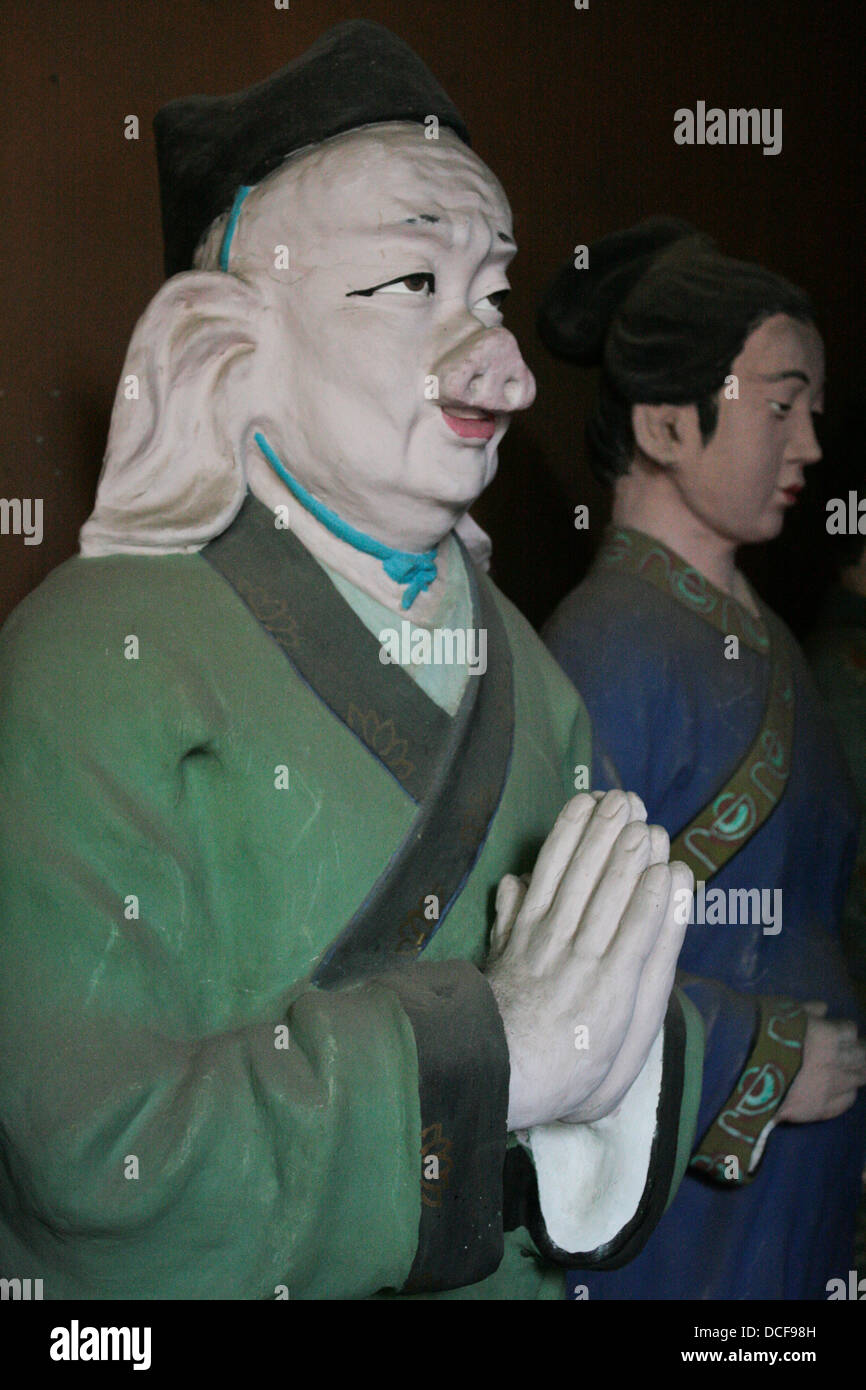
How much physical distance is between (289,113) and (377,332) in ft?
0.71

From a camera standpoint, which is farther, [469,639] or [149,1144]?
[469,639]

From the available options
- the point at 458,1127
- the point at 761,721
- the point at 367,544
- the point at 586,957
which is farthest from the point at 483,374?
the point at 761,721

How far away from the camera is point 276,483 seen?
70.2 inches

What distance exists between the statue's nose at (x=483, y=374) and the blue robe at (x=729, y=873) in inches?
20.3

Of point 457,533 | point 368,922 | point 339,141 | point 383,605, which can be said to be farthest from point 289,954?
point 339,141

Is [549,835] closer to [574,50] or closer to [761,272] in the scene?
[761,272]

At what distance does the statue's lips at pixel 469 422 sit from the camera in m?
1.77

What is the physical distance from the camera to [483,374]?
175cm

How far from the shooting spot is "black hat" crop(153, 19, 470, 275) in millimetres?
1778

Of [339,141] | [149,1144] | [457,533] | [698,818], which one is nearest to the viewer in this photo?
[149,1144]

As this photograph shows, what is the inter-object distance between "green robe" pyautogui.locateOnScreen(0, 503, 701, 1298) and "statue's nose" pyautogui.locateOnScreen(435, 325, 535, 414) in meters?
0.23

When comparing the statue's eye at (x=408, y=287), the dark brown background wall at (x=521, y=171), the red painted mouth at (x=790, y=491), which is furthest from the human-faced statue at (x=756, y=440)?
the statue's eye at (x=408, y=287)
